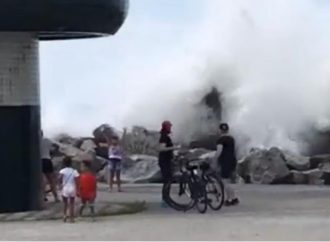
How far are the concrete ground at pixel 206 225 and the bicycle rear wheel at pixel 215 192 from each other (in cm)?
17

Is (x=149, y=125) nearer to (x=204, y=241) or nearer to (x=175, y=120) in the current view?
(x=175, y=120)

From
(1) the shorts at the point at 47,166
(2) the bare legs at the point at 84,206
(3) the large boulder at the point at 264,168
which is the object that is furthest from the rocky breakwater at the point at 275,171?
(2) the bare legs at the point at 84,206

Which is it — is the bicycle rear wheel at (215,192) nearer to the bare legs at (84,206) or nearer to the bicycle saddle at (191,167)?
the bicycle saddle at (191,167)

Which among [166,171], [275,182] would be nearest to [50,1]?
[166,171]

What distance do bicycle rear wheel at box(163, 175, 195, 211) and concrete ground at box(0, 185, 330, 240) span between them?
0.19 m

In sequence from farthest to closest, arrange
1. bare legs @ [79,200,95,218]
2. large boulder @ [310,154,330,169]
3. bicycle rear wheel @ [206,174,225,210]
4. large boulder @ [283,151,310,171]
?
large boulder @ [310,154,330,169] < large boulder @ [283,151,310,171] < bicycle rear wheel @ [206,174,225,210] < bare legs @ [79,200,95,218]

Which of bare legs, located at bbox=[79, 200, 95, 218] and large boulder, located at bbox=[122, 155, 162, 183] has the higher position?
large boulder, located at bbox=[122, 155, 162, 183]

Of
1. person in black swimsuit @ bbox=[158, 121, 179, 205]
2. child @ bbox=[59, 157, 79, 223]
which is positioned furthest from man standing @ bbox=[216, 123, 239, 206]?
child @ bbox=[59, 157, 79, 223]

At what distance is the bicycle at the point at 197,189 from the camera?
2631 centimetres

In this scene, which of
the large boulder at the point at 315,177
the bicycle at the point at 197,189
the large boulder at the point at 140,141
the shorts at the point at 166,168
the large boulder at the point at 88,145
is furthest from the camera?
the large boulder at the point at 140,141

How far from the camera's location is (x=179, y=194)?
26.8 meters

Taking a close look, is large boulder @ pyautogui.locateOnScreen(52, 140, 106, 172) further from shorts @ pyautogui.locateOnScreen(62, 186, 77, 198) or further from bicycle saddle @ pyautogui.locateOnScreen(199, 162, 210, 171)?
shorts @ pyautogui.locateOnScreen(62, 186, 77, 198)

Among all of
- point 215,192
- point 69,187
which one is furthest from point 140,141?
point 69,187

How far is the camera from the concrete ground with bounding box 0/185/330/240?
2208 cm
